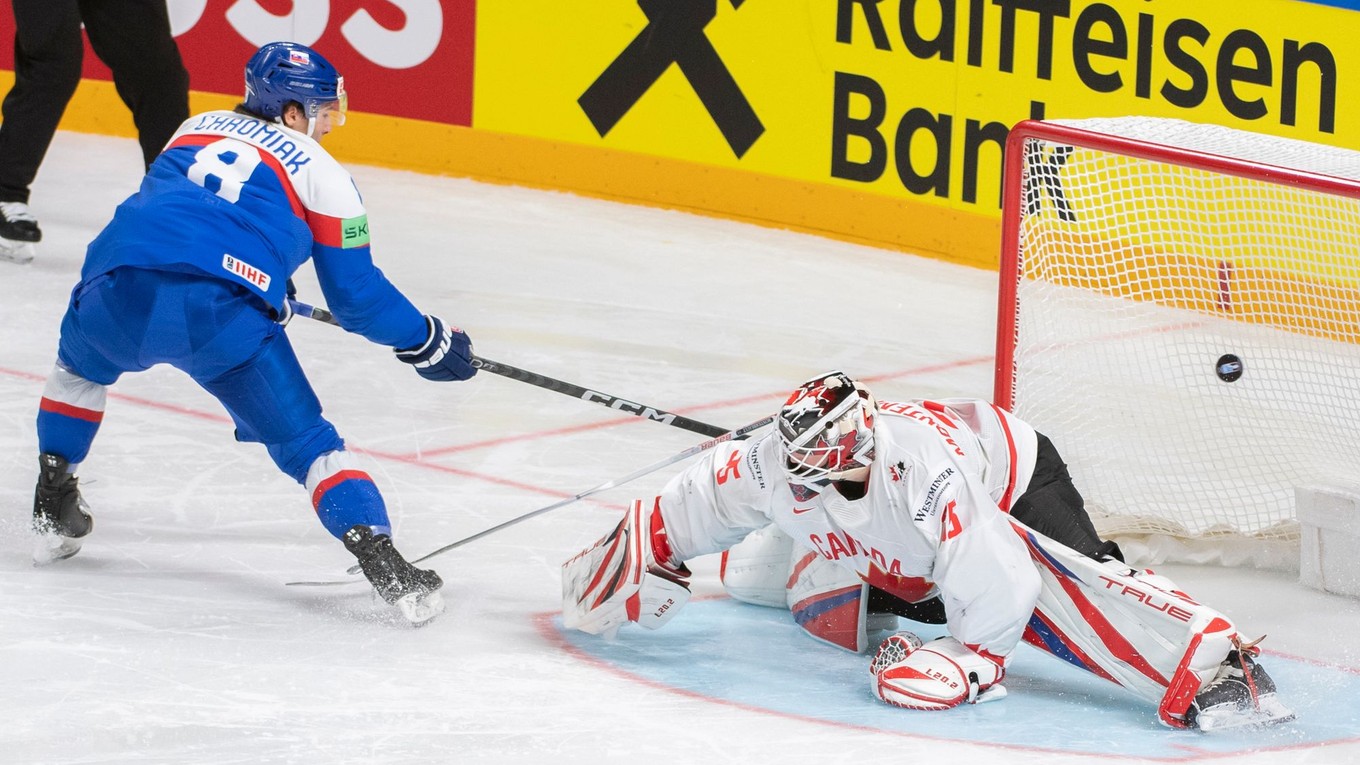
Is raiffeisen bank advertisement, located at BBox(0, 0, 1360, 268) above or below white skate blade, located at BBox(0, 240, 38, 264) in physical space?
above

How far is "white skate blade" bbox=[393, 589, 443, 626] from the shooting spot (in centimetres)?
352

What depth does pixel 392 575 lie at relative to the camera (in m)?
3.50

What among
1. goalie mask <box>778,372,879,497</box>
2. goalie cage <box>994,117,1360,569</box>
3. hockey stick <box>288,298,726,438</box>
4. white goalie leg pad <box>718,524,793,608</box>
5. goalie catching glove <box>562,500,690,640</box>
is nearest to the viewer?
goalie mask <box>778,372,879,497</box>

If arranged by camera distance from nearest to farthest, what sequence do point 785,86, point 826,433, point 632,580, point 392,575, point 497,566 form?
point 826,433 < point 632,580 < point 392,575 < point 497,566 < point 785,86

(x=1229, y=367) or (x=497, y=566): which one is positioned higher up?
(x=1229, y=367)

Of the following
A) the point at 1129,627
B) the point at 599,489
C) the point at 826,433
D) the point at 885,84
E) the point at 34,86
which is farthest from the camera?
the point at 885,84

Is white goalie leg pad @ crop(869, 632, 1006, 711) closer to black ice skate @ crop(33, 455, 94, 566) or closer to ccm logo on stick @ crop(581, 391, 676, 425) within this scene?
ccm logo on stick @ crop(581, 391, 676, 425)

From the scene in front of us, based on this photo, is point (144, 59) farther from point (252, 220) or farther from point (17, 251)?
point (252, 220)

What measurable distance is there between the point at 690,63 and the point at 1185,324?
8.44 ft

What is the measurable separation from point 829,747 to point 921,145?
3.74 m

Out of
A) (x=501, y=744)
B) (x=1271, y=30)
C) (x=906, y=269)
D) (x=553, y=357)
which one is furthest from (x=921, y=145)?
(x=501, y=744)

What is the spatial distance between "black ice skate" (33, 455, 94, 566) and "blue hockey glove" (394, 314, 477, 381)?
0.67 meters

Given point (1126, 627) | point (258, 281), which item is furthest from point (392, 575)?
point (1126, 627)

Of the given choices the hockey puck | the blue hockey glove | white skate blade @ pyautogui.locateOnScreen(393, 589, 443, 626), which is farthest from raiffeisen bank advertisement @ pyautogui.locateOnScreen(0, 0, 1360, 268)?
white skate blade @ pyautogui.locateOnScreen(393, 589, 443, 626)
